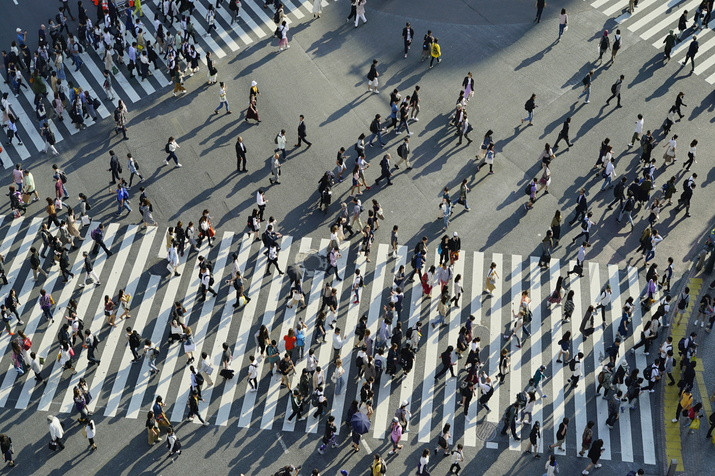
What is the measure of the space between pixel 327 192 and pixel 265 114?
7.36m

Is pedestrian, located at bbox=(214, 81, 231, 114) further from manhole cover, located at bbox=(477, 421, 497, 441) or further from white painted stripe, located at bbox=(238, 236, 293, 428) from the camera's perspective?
manhole cover, located at bbox=(477, 421, 497, 441)

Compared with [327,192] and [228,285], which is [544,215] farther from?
[228,285]

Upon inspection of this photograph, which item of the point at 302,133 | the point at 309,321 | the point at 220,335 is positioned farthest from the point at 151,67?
the point at 309,321

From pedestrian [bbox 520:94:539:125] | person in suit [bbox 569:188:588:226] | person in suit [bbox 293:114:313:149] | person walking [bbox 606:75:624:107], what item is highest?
person in suit [bbox 293:114:313:149]

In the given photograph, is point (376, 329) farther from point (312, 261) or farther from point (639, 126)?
point (639, 126)

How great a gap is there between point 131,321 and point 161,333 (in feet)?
4.61

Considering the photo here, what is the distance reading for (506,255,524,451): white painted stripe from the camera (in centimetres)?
3481

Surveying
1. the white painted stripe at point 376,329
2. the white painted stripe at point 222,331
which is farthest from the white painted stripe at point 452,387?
the white painted stripe at point 222,331

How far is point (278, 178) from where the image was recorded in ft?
140

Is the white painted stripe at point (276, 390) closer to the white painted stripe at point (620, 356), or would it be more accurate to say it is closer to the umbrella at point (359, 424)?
the umbrella at point (359, 424)

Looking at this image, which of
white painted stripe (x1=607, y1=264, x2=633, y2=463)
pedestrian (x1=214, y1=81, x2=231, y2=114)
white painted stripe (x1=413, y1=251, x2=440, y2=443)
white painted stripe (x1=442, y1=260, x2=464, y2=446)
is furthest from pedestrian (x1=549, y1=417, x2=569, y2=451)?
pedestrian (x1=214, y1=81, x2=231, y2=114)

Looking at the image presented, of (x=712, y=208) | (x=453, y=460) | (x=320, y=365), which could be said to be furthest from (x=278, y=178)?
(x=712, y=208)

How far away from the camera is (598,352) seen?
36.2m

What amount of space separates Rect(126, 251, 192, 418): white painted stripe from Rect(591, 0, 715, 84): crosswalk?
26405mm
